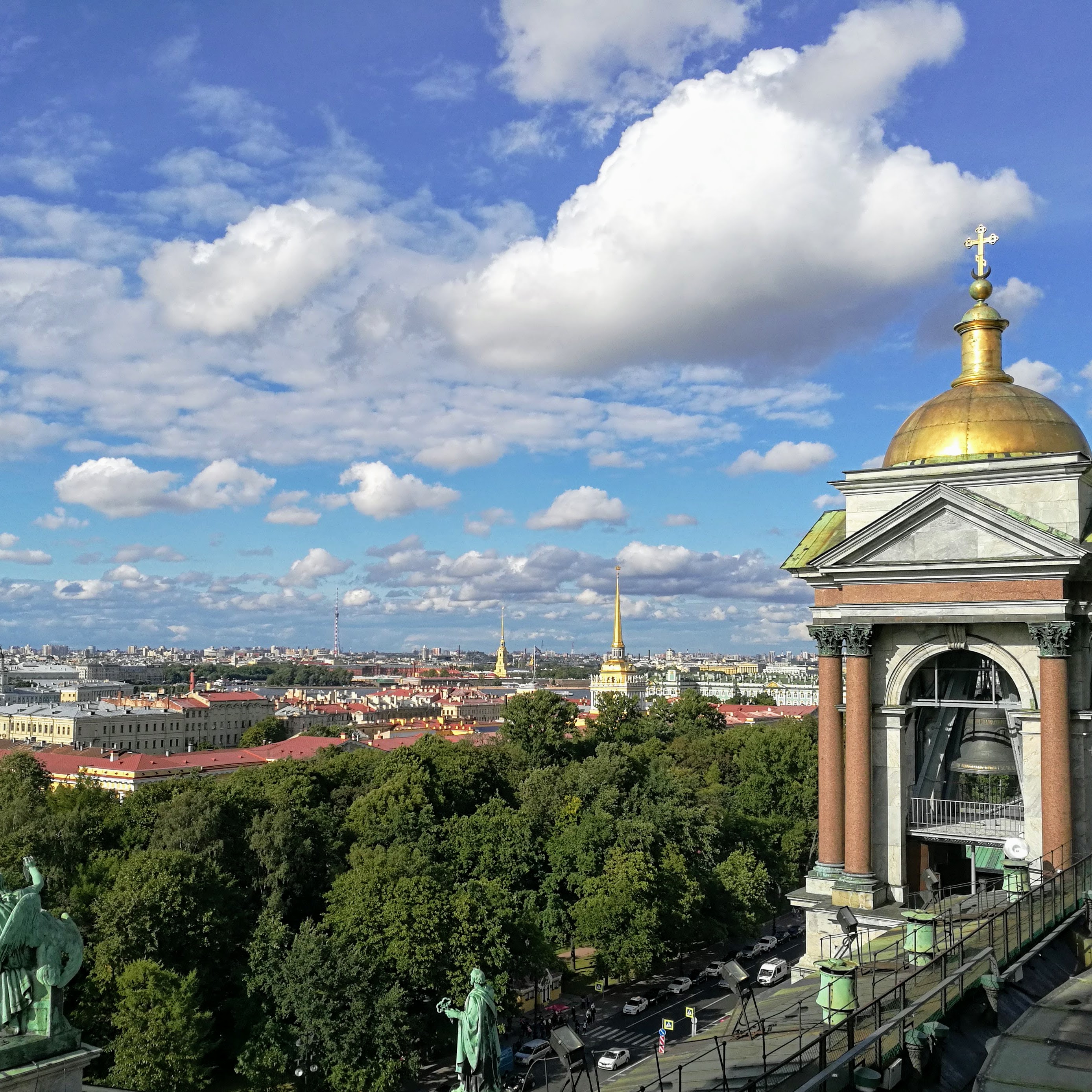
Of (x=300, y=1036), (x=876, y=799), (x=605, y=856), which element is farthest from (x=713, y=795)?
(x=876, y=799)

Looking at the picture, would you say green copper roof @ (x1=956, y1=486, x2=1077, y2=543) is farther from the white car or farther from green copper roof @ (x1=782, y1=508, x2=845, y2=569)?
the white car

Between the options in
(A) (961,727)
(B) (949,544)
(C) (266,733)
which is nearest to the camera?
(B) (949,544)

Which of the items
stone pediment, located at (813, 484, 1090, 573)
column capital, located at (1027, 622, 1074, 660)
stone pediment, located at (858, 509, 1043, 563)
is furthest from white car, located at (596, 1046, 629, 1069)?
column capital, located at (1027, 622, 1074, 660)

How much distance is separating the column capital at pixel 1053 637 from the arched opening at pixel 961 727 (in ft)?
6.63

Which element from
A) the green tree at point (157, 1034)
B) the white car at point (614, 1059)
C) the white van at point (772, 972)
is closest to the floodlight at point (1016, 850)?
the white car at point (614, 1059)

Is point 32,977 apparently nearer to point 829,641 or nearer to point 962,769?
point 829,641

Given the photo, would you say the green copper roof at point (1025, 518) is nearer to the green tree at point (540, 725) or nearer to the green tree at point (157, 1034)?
the green tree at point (157, 1034)

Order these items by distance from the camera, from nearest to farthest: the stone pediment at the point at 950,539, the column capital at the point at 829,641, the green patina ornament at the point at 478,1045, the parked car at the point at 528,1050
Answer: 1. the green patina ornament at the point at 478,1045
2. the stone pediment at the point at 950,539
3. the column capital at the point at 829,641
4. the parked car at the point at 528,1050

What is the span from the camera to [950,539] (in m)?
25.4

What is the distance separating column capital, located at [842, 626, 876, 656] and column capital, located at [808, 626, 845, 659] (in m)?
0.39

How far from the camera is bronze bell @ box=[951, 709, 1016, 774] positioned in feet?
83.6

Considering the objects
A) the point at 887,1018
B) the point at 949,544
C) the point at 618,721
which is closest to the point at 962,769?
the point at 949,544

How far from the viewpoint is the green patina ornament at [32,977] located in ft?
40.2

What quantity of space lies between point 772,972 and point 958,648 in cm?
3106
